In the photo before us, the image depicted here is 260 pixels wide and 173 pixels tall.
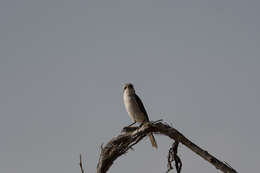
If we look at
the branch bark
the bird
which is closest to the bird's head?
the bird

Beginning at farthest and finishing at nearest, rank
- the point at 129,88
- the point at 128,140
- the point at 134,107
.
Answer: the point at 129,88, the point at 134,107, the point at 128,140

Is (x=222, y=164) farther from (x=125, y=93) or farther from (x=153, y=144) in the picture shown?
(x=125, y=93)

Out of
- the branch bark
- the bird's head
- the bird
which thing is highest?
the bird's head

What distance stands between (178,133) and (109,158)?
3.59ft

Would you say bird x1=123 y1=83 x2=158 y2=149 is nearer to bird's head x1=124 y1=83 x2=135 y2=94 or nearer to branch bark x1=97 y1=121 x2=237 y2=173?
bird's head x1=124 y1=83 x2=135 y2=94

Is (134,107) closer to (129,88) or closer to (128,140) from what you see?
(129,88)

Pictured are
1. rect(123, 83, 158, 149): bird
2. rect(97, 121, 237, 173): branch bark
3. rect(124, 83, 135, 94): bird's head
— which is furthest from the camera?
rect(124, 83, 135, 94): bird's head

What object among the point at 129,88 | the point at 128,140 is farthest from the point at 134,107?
the point at 128,140

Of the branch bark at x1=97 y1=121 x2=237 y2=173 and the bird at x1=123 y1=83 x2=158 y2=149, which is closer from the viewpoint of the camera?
the branch bark at x1=97 y1=121 x2=237 y2=173

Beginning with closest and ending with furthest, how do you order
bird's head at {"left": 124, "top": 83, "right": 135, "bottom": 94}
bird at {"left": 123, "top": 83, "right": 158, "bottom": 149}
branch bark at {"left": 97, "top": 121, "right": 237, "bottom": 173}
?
branch bark at {"left": 97, "top": 121, "right": 237, "bottom": 173}
bird at {"left": 123, "top": 83, "right": 158, "bottom": 149}
bird's head at {"left": 124, "top": 83, "right": 135, "bottom": 94}

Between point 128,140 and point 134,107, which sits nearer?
point 128,140

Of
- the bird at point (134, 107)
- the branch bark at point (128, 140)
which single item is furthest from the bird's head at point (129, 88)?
the branch bark at point (128, 140)

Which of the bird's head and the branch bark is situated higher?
the bird's head

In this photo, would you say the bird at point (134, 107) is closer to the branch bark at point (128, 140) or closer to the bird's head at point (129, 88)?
the bird's head at point (129, 88)
